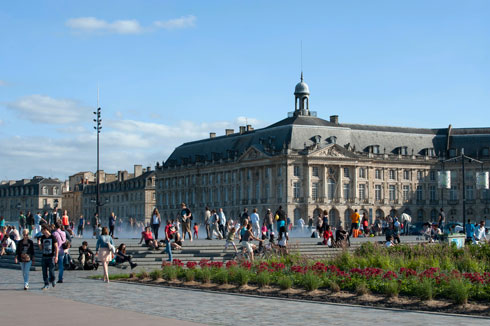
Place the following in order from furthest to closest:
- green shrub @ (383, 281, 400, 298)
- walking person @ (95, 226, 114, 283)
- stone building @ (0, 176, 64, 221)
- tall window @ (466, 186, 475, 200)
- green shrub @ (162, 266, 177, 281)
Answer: stone building @ (0, 176, 64, 221) → tall window @ (466, 186, 475, 200) → walking person @ (95, 226, 114, 283) → green shrub @ (162, 266, 177, 281) → green shrub @ (383, 281, 400, 298)

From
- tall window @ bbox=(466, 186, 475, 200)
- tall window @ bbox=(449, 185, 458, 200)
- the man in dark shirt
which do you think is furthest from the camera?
tall window @ bbox=(449, 185, 458, 200)

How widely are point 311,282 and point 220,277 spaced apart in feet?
11.6

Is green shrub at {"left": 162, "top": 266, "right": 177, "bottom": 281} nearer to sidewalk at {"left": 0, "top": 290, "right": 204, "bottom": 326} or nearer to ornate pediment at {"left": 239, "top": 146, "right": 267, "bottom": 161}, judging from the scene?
sidewalk at {"left": 0, "top": 290, "right": 204, "bottom": 326}

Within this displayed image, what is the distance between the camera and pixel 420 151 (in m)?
106

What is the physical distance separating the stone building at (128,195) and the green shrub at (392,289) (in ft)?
371

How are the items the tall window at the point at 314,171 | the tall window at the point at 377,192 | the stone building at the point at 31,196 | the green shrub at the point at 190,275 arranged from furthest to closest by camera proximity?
the stone building at the point at 31,196, the tall window at the point at 377,192, the tall window at the point at 314,171, the green shrub at the point at 190,275

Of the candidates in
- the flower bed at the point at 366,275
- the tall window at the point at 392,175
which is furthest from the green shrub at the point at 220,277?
the tall window at the point at 392,175

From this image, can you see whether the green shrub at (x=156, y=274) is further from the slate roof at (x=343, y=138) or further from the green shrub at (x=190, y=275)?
the slate roof at (x=343, y=138)

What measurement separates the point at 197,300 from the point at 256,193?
267 feet

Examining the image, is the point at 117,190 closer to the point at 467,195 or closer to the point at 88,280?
the point at 467,195

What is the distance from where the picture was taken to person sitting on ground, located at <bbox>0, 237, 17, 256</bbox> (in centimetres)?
3544

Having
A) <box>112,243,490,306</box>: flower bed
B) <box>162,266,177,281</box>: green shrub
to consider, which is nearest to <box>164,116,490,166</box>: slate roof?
<box>112,243,490,306</box>: flower bed

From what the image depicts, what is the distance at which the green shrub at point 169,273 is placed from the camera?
24.9 m

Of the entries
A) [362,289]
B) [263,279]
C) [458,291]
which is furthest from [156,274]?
[458,291]
